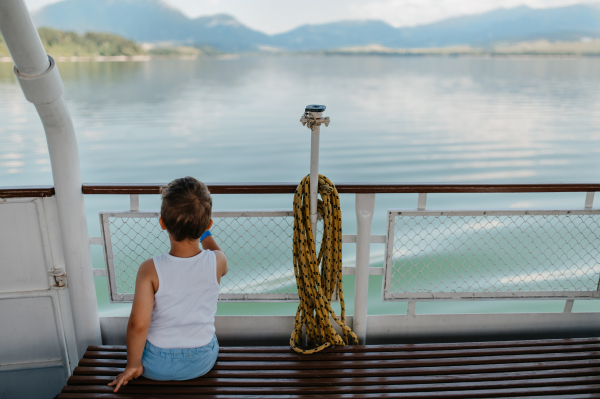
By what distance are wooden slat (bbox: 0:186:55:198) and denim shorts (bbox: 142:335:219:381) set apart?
723 mm

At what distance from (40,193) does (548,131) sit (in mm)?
13835

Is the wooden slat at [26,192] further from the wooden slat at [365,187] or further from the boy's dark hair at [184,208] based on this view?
the boy's dark hair at [184,208]

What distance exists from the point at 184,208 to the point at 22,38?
2.39ft

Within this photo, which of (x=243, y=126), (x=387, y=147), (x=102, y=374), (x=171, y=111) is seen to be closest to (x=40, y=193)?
(x=102, y=374)

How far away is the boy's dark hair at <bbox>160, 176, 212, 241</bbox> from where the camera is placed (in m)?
1.15

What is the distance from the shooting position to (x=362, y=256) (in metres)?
1.69

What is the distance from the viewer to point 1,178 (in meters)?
8.09

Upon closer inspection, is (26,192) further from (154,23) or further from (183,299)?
(154,23)

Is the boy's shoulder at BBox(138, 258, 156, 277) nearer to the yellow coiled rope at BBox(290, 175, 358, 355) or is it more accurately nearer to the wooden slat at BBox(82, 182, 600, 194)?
the wooden slat at BBox(82, 182, 600, 194)

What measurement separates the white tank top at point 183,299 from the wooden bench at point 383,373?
20 cm

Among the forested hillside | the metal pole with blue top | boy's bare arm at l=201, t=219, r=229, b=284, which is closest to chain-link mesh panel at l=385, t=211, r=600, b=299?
the metal pole with blue top

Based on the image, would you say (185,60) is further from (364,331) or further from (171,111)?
(364,331)

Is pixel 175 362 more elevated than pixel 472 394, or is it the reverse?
pixel 175 362

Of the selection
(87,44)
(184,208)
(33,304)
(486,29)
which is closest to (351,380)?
(184,208)
